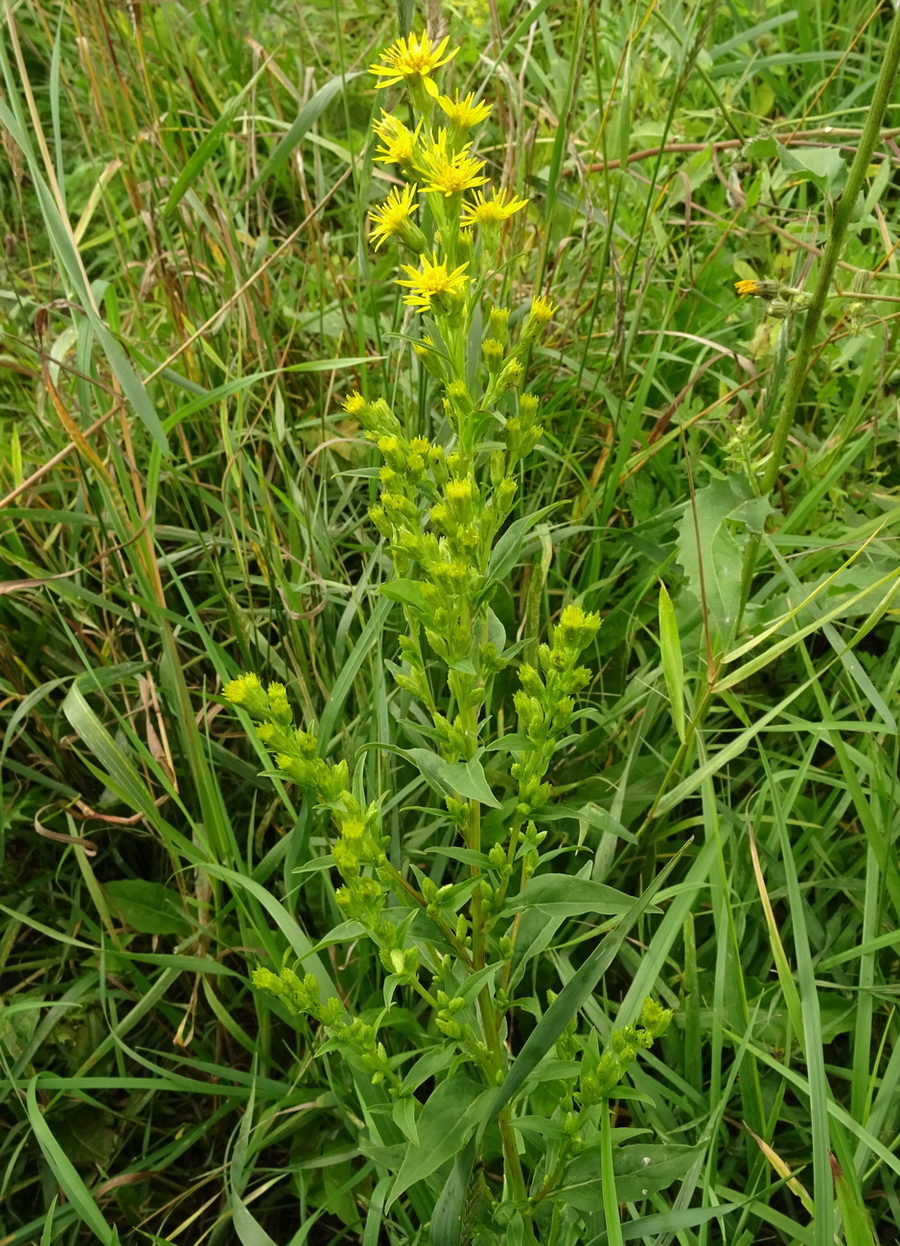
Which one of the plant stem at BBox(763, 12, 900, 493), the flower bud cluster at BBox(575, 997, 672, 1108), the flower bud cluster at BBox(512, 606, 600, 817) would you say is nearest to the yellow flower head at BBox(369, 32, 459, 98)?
the plant stem at BBox(763, 12, 900, 493)

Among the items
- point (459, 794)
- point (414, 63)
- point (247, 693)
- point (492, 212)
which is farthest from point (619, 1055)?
point (414, 63)

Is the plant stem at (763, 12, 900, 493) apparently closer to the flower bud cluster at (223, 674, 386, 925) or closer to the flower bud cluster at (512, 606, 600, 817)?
the flower bud cluster at (512, 606, 600, 817)

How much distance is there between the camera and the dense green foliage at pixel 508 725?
1.39 m

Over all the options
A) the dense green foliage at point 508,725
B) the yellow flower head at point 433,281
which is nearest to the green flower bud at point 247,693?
the dense green foliage at point 508,725

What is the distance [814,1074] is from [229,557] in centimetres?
141

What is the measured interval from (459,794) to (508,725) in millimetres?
736

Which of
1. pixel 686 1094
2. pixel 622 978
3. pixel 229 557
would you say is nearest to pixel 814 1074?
pixel 686 1094

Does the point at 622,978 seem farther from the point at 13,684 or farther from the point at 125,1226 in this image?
the point at 13,684

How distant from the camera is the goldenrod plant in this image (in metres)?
1.06

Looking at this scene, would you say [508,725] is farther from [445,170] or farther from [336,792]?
[445,170]

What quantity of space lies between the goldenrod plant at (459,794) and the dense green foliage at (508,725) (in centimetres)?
7

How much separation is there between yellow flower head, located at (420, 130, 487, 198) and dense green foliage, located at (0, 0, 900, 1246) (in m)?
0.18

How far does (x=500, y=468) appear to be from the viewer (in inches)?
47.2

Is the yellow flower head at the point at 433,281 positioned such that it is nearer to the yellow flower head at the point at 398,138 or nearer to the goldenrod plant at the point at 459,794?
the goldenrod plant at the point at 459,794
